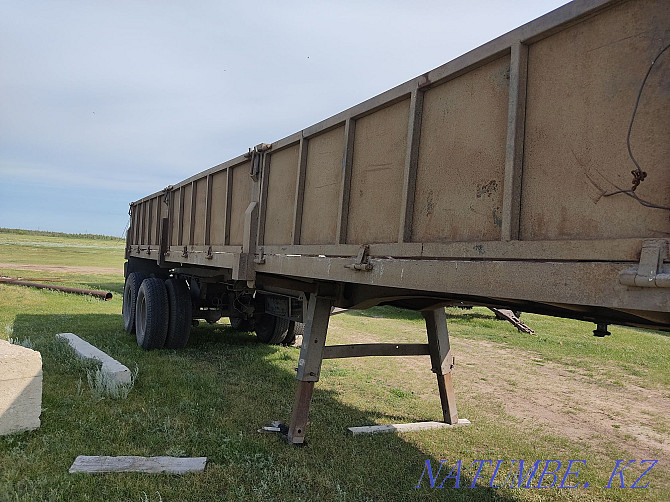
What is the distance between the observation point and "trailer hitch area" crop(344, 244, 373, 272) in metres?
3.03

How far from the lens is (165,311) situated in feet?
24.4

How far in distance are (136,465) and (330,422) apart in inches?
72.2

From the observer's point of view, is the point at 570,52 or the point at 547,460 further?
the point at 547,460

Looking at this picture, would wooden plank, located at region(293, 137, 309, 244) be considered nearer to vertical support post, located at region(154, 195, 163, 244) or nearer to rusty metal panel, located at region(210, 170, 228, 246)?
rusty metal panel, located at region(210, 170, 228, 246)

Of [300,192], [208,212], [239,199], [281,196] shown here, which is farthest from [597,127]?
[208,212]

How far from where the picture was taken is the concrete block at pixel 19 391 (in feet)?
13.1

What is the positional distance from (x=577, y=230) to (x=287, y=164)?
280 centimetres

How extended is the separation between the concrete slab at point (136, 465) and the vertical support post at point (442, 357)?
232 centimetres

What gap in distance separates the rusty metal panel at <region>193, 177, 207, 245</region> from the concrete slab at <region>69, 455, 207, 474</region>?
3090 mm

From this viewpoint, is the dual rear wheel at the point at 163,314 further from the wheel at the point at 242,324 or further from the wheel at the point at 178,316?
the wheel at the point at 242,324

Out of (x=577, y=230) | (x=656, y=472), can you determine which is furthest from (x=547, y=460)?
(x=577, y=230)

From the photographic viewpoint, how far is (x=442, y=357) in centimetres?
493

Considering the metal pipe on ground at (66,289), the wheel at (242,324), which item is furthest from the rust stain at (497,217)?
the metal pipe on ground at (66,289)

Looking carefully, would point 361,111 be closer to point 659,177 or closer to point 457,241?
point 457,241
